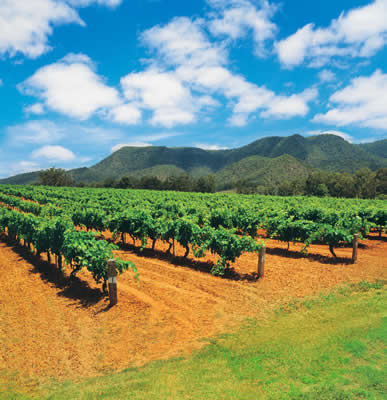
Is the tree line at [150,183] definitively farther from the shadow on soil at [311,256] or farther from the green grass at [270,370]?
the green grass at [270,370]

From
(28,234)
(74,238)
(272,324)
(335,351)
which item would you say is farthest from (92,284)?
(335,351)

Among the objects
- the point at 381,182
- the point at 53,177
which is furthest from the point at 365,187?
the point at 53,177

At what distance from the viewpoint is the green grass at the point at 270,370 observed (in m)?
4.60

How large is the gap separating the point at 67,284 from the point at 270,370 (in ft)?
25.8

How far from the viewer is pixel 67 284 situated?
10.1m

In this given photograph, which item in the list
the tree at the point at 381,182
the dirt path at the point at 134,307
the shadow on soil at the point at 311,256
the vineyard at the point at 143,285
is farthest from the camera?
the tree at the point at 381,182

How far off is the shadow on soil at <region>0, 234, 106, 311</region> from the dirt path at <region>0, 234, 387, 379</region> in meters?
0.04

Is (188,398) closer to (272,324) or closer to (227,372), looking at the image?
(227,372)

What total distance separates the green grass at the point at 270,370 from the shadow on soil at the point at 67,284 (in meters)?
3.43

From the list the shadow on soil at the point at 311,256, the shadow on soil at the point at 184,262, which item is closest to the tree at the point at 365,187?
the shadow on soil at the point at 311,256

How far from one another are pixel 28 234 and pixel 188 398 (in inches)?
477

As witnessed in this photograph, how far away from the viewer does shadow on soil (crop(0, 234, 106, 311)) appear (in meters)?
8.82

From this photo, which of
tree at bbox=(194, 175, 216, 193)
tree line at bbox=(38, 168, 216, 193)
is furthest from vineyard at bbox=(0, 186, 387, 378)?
tree at bbox=(194, 175, 216, 193)

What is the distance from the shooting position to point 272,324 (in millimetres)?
7105
